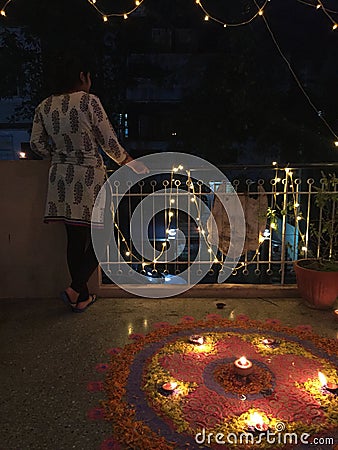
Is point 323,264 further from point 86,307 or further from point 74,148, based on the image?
point 74,148

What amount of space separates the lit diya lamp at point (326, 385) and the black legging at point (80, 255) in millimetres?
1568

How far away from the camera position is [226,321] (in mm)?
2652

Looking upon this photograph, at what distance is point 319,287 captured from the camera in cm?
283

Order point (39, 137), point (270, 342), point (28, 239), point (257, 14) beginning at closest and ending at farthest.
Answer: point (270, 342) < point (39, 137) < point (28, 239) < point (257, 14)

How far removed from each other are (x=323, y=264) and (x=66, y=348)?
188cm

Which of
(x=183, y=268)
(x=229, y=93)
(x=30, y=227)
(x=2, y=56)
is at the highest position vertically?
(x=2, y=56)

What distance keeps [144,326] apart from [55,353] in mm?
591

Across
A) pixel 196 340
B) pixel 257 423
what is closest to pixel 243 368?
pixel 257 423

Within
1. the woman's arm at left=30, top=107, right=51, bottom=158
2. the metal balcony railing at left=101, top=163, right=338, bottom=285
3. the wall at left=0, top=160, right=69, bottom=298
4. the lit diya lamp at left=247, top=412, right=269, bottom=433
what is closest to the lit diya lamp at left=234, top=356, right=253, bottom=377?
the lit diya lamp at left=247, top=412, right=269, bottom=433

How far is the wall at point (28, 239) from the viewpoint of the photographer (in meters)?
3.02

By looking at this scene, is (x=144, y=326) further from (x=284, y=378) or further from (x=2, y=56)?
(x=2, y=56)

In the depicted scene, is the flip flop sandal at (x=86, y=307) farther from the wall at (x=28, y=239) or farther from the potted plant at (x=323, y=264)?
the potted plant at (x=323, y=264)

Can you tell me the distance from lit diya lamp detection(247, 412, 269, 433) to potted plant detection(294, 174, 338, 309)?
1.40 meters

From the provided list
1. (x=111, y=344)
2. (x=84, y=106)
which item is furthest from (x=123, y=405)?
(x=84, y=106)
